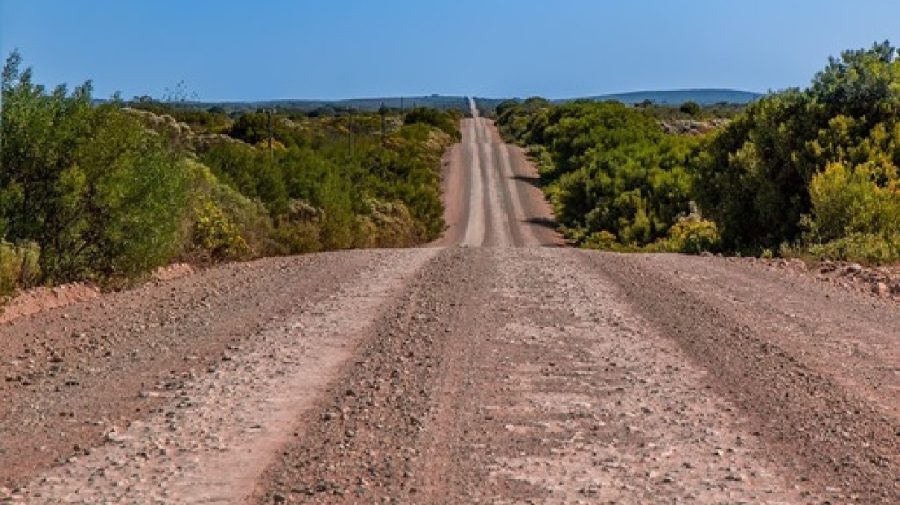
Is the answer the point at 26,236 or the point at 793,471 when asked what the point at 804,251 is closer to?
the point at 26,236

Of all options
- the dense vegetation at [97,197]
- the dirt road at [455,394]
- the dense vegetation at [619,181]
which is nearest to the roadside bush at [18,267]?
the dense vegetation at [97,197]

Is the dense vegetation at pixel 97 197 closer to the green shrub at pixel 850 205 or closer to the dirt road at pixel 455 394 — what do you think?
the dirt road at pixel 455 394

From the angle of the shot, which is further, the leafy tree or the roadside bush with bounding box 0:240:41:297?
the leafy tree

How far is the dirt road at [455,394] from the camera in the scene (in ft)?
19.4

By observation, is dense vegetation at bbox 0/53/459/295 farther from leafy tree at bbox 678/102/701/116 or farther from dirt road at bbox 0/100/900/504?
leafy tree at bbox 678/102/701/116

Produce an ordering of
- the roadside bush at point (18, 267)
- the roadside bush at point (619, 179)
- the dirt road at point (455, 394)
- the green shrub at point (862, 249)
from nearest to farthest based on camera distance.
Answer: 1. the dirt road at point (455, 394)
2. the roadside bush at point (18, 267)
3. the green shrub at point (862, 249)
4. the roadside bush at point (619, 179)

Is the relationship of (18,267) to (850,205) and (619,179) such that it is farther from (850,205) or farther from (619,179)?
(619,179)

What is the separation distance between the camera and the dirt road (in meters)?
5.90

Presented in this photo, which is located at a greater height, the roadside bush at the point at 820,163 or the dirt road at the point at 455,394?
the roadside bush at the point at 820,163

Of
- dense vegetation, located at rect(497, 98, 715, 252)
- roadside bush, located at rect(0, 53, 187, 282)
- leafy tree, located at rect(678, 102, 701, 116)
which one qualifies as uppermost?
leafy tree, located at rect(678, 102, 701, 116)

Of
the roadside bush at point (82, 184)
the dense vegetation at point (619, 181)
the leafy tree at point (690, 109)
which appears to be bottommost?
the dense vegetation at point (619, 181)

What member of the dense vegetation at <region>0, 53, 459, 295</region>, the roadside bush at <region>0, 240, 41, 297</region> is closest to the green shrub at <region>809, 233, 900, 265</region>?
the dense vegetation at <region>0, 53, 459, 295</region>

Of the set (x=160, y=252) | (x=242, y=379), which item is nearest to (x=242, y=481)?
(x=242, y=379)

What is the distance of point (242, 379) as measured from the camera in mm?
→ 8328
